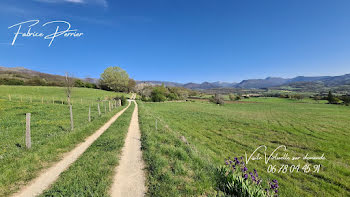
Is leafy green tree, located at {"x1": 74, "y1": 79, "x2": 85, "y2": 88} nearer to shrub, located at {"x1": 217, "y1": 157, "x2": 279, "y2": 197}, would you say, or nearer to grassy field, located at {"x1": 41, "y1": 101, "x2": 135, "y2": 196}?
grassy field, located at {"x1": 41, "y1": 101, "x2": 135, "y2": 196}

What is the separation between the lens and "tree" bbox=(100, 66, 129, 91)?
311ft

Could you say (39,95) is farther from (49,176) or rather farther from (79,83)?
(49,176)

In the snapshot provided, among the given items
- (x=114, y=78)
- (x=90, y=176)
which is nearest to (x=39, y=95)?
(x=114, y=78)

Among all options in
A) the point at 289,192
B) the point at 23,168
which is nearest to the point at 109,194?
the point at 23,168

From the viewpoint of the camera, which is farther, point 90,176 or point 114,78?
point 114,78

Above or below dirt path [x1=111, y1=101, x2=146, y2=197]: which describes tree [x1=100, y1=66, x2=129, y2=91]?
above

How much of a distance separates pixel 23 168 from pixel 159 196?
662 cm

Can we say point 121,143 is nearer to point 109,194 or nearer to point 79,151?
point 79,151

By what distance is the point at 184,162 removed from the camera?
7.52 m

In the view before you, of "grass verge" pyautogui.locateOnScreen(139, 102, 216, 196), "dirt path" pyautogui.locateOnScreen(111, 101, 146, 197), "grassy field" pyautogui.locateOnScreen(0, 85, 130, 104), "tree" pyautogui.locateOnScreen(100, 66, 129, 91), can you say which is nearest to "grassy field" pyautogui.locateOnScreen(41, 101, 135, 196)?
"dirt path" pyautogui.locateOnScreen(111, 101, 146, 197)

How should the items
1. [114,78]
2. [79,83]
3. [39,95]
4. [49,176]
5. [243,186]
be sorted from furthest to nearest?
[79,83]
[114,78]
[39,95]
[49,176]
[243,186]

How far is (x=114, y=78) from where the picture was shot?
3713 inches

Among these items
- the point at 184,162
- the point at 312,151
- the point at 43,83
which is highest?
the point at 43,83

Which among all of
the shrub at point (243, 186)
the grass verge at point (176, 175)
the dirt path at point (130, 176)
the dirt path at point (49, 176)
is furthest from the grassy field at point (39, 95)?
the shrub at point (243, 186)
